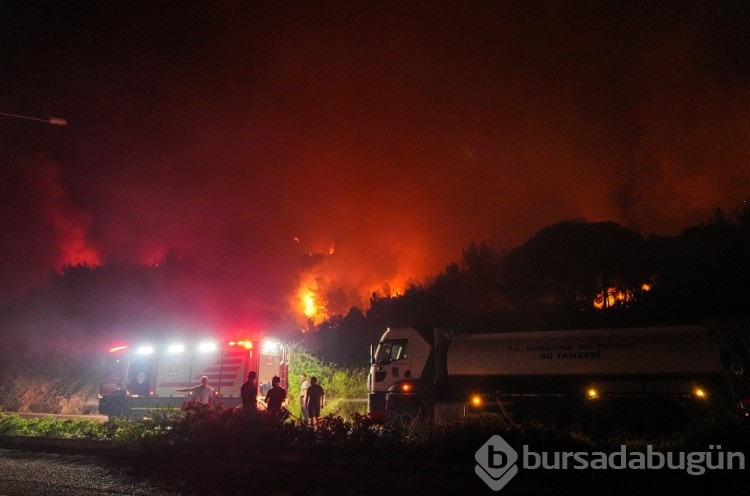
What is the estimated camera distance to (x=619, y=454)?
7.21 metres

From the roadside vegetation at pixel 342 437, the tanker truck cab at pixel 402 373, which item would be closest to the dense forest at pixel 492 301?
the tanker truck cab at pixel 402 373

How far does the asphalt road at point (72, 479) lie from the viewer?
753 cm

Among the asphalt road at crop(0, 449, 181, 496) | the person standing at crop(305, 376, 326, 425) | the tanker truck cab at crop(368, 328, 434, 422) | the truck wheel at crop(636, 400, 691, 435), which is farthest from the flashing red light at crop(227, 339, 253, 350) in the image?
the truck wheel at crop(636, 400, 691, 435)

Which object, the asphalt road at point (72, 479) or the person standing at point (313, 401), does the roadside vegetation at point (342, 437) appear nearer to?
the asphalt road at point (72, 479)

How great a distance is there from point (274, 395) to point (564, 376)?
754 centimetres


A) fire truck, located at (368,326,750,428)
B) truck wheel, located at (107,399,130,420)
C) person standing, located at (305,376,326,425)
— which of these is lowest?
Result: truck wheel, located at (107,399,130,420)

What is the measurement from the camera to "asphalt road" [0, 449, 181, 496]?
7.53m

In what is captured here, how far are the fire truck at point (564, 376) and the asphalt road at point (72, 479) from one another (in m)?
5.62

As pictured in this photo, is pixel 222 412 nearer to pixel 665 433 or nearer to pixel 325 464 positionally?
pixel 325 464

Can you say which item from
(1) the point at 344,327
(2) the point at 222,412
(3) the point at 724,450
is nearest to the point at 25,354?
(1) the point at 344,327

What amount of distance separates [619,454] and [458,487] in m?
2.42

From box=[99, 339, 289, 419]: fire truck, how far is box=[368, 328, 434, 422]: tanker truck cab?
418 cm

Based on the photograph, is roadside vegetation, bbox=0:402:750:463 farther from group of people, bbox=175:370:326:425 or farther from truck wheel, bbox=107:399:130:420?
truck wheel, bbox=107:399:130:420

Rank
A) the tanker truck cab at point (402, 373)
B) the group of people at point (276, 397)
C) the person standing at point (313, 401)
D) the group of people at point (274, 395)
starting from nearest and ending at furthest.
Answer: the group of people at point (276, 397) < the group of people at point (274, 395) < the person standing at point (313, 401) < the tanker truck cab at point (402, 373)
